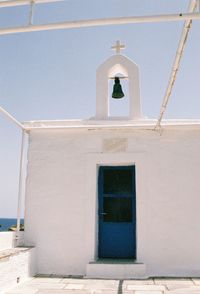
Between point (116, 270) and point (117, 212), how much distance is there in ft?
4.27

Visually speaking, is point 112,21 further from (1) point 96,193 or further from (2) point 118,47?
(2) point 118,47

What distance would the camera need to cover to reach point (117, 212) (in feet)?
24.0

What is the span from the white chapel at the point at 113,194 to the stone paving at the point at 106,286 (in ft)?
1.57

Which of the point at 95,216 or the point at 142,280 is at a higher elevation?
the point at 95,216

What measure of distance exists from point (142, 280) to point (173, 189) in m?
Result: 1.88

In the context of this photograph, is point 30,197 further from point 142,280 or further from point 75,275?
point 142,280

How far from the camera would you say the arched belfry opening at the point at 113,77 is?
24.8 feet

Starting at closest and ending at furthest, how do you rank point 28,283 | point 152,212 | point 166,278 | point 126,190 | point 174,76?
point 174,76, point 28,283, point 166,278, point 152,212, point 126,190

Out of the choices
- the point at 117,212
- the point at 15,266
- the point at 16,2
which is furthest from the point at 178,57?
the point at 15,266

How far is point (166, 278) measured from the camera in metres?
6.44

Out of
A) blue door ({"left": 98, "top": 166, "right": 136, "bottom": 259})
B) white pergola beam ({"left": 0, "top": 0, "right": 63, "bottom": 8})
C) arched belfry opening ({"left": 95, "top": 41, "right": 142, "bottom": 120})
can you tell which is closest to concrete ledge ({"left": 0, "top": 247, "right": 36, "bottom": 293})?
blue door ({"left": 98, "top": 166, "right": 136, "bottom": 259})

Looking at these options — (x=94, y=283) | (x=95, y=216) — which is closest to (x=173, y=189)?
(x=95, y=216)

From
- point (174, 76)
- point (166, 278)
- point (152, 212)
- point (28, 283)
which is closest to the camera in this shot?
point (174, 76)

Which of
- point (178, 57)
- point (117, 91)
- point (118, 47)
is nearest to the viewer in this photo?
point (178, 57)
